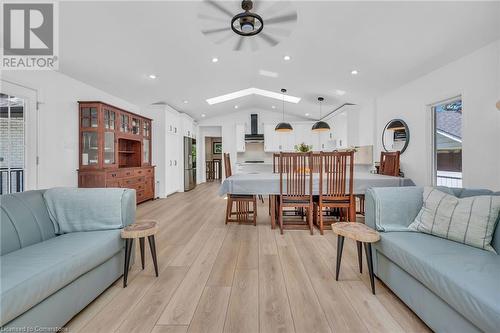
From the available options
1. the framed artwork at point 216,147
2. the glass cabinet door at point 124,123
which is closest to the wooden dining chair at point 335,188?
the glass cabinet door at point 124,123

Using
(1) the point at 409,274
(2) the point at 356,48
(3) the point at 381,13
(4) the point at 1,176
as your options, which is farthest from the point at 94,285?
(2) the point at 356,48

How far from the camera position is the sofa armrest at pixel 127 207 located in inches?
75.2

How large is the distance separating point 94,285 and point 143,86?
3.97 meters

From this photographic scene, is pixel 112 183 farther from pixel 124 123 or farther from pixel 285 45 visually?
pixel 285 45

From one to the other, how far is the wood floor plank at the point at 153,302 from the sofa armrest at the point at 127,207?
0.56 meters

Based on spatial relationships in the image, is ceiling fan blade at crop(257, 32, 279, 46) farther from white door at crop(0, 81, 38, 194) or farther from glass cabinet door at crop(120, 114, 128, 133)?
glass cabinet door at crop(120, 114, 128, 133)

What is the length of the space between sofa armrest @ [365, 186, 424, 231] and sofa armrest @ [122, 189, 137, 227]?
2.08 meters

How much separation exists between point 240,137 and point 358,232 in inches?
266

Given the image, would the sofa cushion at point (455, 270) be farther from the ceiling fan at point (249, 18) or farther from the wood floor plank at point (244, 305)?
the ceiling fan at point (249, 18)

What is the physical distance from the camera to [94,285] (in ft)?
5.20

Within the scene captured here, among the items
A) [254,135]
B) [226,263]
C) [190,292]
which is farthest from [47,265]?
[254,135]

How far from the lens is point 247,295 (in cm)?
169

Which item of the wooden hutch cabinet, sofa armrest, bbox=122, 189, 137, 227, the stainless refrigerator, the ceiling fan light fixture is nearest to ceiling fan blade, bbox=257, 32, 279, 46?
the ceiling fan light fixture

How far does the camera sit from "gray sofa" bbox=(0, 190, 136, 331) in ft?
3.54
